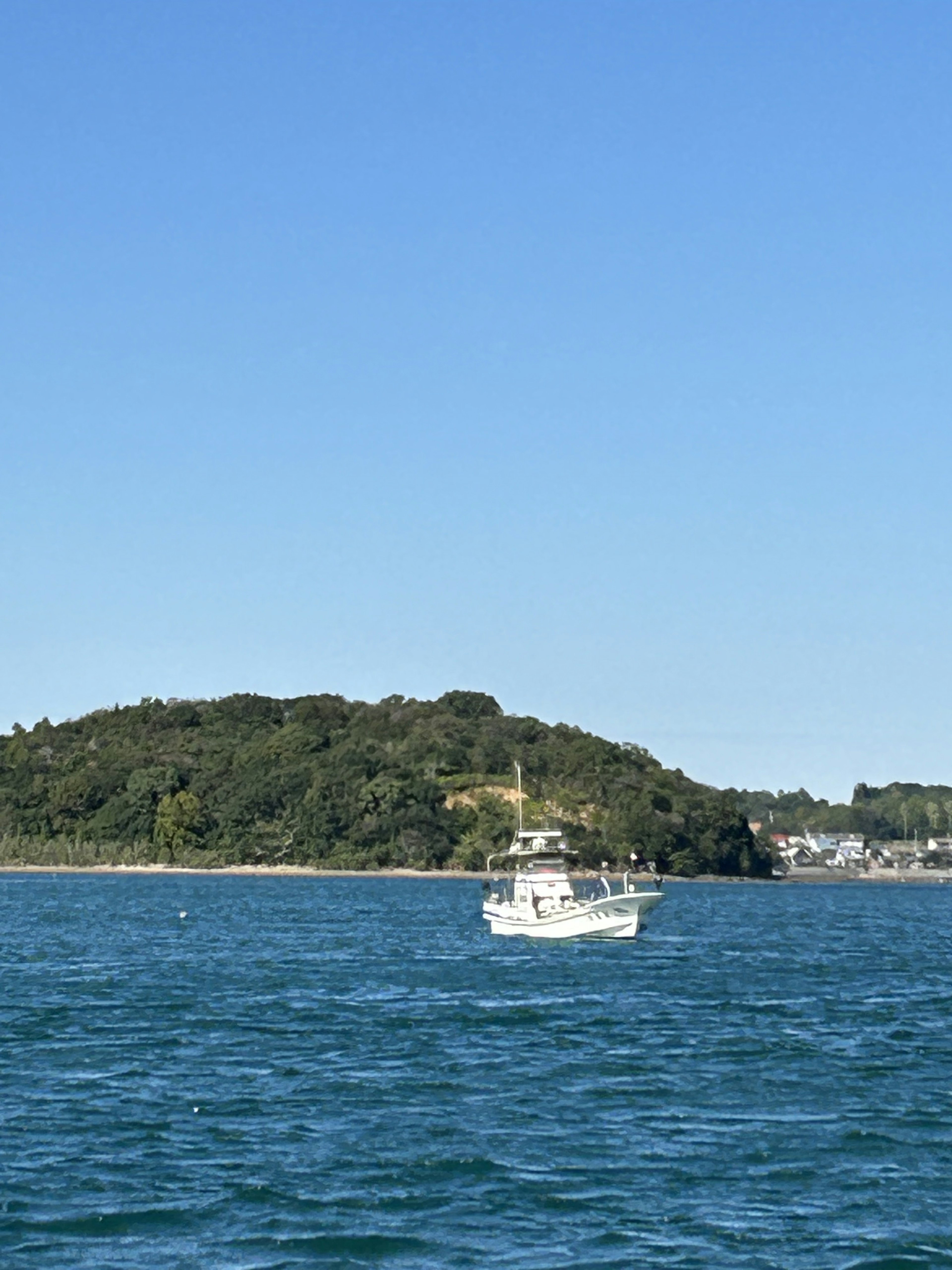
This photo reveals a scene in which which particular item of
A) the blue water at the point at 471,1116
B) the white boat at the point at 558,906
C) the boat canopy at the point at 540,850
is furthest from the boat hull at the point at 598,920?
the blue water at the point at 471,1116

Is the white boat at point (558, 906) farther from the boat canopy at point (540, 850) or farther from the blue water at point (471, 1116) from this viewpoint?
the blue water at point (471, 1116)

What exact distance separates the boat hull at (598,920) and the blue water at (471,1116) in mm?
9234

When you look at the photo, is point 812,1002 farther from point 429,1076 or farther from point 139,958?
point 139,958

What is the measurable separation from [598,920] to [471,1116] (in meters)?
51.8

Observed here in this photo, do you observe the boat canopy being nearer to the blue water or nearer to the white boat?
the white boat

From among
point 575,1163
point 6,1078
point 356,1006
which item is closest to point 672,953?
point 356,1006

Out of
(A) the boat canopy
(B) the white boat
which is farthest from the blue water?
(A) the boat canopy

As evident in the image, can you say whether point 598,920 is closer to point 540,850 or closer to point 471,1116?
point 540,850

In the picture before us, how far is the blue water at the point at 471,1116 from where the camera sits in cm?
2542

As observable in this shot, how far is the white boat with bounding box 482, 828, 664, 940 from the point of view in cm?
8606

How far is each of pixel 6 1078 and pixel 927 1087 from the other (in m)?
21.4

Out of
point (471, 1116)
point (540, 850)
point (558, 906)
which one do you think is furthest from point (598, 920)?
point (471, 1116)

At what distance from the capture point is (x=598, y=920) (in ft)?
284

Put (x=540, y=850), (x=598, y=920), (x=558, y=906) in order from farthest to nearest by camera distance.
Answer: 1. (x=540, y=850)
2. (x=558, y=906)
3. (x=598, y=920)
